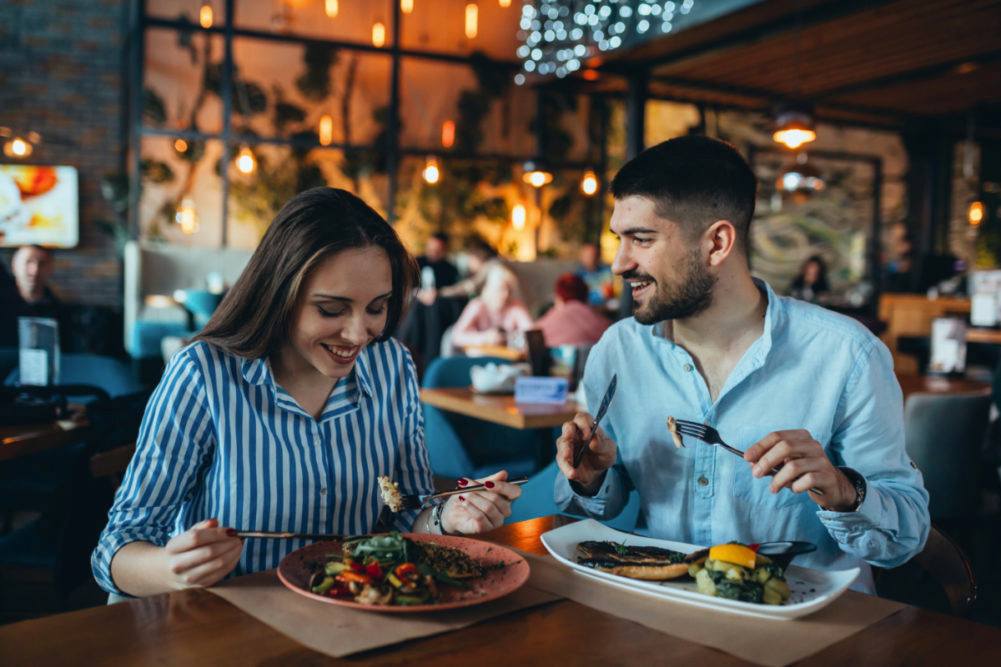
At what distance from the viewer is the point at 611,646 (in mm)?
1106

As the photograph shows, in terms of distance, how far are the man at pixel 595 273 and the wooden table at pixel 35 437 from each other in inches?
282

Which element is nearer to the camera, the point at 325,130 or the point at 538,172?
the point at 538,172

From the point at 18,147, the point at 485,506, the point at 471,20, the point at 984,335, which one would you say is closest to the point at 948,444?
the point at 485,506

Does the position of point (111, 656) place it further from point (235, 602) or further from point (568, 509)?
point (568, 509)

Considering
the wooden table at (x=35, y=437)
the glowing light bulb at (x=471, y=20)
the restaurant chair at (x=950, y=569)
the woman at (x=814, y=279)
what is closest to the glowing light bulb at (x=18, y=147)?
the glowing light bulb at (x=471, y=20)

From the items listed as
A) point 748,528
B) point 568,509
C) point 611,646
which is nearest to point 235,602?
point 611,646

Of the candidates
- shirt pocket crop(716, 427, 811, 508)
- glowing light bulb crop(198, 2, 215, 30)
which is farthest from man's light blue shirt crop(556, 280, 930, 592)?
glowing light bulb crop(198, 2, 215, 30)

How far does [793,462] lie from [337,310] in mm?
803

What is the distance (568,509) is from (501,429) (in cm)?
214

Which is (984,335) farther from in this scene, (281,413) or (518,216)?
(518,216)

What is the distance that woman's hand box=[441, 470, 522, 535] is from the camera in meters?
1.53

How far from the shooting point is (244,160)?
10.5 meters

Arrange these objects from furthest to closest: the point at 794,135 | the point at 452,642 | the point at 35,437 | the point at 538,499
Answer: the point at 794,135 < the point at 35,437 < the point at 538,499 < the point at 452,642

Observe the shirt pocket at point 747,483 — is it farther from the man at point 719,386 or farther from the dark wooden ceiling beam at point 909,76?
the dark wooden ceiling beam at point 909,76
